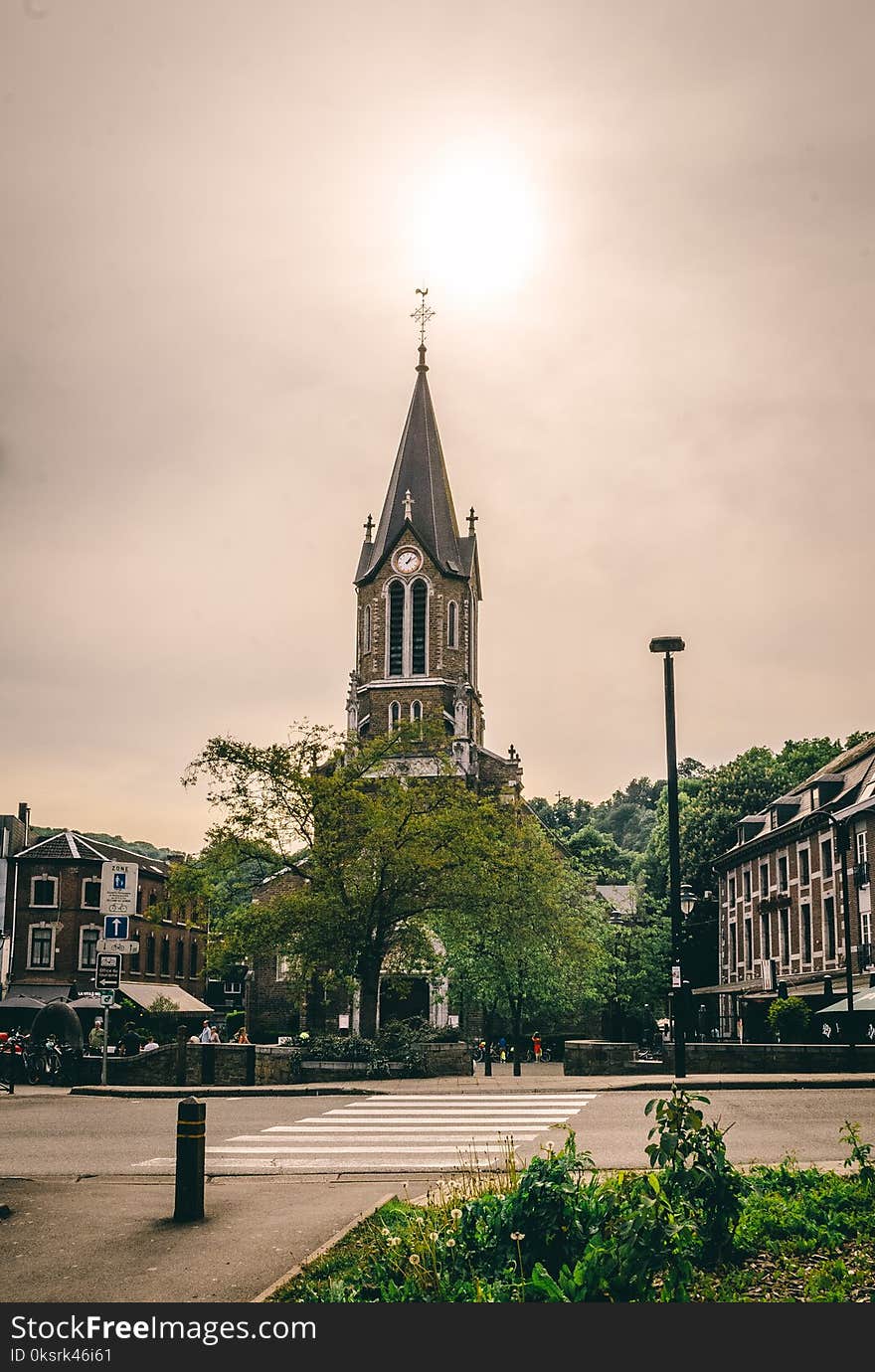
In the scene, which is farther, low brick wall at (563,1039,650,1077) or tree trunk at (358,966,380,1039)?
tree trunk at (358,966,380,1039)

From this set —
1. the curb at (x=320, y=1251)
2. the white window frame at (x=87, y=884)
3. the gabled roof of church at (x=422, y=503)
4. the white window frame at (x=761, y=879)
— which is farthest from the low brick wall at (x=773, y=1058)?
the gabled roof of church at (x=422, y=503)

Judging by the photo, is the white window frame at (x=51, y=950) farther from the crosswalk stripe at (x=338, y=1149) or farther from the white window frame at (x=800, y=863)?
the crosswalk stripe at (x=338, y=1149)

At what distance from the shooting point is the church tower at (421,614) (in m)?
68.4

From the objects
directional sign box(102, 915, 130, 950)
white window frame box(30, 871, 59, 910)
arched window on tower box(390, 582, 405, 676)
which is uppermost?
arched window on tower box(390, 582, 405, 676)

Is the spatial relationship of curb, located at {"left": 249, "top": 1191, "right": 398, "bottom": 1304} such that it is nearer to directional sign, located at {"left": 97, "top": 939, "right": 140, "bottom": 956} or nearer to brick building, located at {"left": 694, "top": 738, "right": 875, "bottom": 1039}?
directional sign, located at {"left": 97, "top": 939, "right": 140, "bottom": 956}

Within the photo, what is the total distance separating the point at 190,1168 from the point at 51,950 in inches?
1822

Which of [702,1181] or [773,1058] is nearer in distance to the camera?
[702,1181]

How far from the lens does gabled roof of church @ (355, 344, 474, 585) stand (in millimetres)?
71875

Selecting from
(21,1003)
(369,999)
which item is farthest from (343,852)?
(21,1003)

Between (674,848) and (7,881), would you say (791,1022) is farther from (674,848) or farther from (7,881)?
(7,881)

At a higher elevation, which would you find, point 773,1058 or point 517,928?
point 517,928

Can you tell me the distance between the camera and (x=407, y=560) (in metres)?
71.2

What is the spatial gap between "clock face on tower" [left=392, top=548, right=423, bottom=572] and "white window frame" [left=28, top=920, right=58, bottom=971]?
2796 centimetres

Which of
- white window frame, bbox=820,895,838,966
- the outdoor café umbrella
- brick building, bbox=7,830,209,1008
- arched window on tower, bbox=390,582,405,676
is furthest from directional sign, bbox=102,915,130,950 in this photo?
arched window on tower, bbox=390,582,405,676
